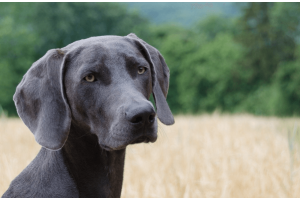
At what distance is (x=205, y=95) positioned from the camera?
34.6 metres

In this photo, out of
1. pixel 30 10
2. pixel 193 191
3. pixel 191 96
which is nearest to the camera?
pixel 193 191

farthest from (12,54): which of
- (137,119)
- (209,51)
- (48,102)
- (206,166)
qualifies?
(137,119)

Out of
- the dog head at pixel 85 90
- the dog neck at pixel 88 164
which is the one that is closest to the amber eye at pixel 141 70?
the dog head at pixel 85 90

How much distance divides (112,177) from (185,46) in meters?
35.4

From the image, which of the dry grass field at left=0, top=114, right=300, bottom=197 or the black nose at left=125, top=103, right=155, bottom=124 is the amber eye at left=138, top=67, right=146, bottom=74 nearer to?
the black nose at left=125, top=103, right=155, bottom=124

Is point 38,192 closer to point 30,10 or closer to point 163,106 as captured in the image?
point 163,106

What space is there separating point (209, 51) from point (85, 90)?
32.4 m

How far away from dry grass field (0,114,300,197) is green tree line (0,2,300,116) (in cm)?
1576

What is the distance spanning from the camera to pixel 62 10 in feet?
83.0

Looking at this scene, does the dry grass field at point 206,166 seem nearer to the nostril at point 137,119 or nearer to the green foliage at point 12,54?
the nostril at point 137,119

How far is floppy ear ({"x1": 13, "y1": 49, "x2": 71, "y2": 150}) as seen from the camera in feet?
9.21

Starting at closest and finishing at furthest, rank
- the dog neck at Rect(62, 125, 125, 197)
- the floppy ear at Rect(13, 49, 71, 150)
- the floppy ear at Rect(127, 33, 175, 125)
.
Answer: the floppy ear at Rect(13, 49, 71, 150), the dog neck at Rect(62, 125, 125, 197), the floppy ear at Rect(127, 33, 175, 125)

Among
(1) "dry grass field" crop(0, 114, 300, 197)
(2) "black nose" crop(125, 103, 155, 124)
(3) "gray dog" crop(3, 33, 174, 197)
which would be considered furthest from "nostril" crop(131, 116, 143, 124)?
(1) "dry grass field" crop(0, 114, 300, 197)

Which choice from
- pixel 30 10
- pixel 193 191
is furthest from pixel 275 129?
pixel 30 10
